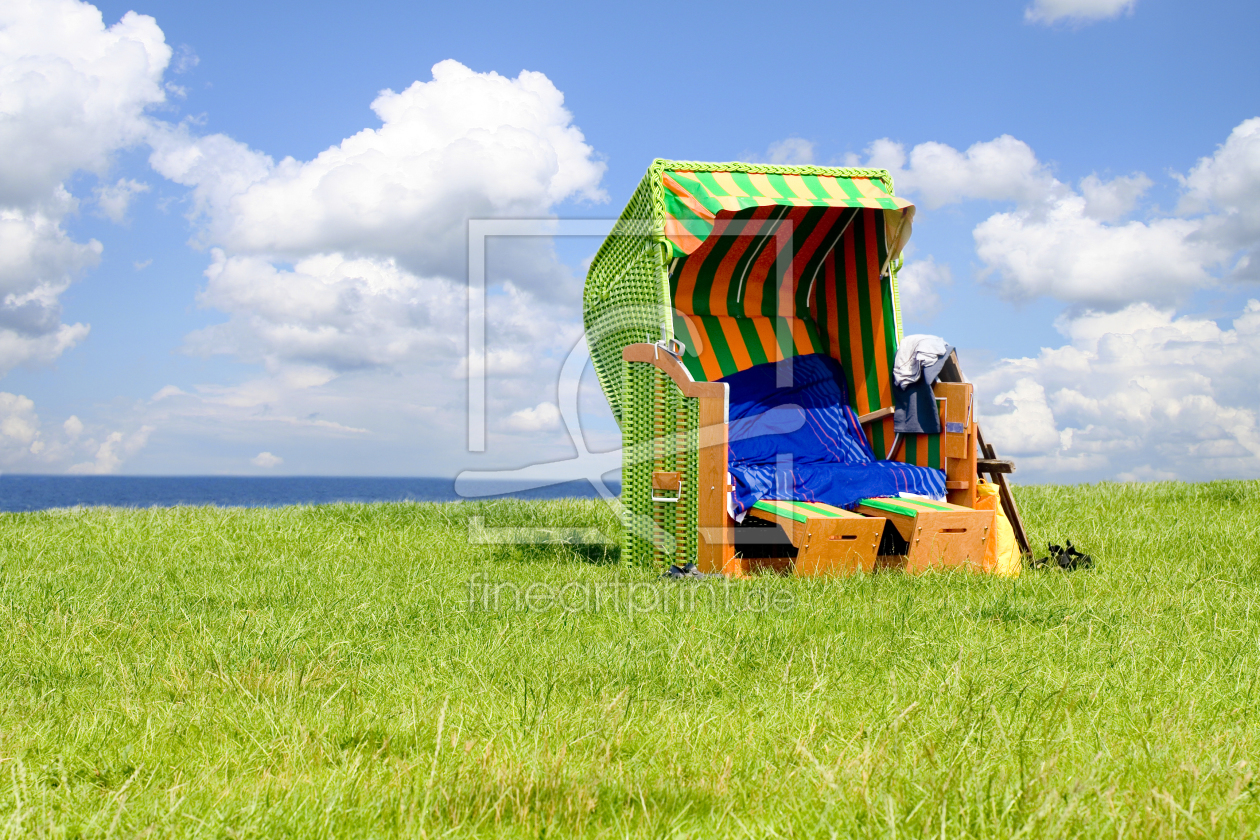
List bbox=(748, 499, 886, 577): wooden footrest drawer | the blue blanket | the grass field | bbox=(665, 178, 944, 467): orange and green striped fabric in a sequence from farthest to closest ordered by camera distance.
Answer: bbox=(665, 178, 944, 467): orange and green striped fabric → the blue blanket → bbox=(748, 499, 886, 577): wooden footrest drawer → the grass field

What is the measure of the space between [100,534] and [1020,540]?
804 cm

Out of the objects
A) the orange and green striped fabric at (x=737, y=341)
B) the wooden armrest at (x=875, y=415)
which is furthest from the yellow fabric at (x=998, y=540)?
the orange and green striped fabric at (x=737, y=341)

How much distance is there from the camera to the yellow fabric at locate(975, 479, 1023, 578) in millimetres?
6000

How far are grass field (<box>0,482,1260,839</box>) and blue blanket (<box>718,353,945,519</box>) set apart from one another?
1191 millimetres

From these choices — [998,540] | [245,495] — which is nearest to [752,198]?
[998,540]

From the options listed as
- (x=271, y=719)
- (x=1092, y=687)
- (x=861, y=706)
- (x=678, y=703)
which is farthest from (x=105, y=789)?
(x=1092, y=687)

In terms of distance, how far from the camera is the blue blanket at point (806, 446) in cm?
630

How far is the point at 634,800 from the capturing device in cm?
212

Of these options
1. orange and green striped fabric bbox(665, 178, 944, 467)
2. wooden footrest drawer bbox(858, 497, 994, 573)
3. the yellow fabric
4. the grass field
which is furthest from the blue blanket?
the grass field

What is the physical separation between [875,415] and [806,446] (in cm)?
75

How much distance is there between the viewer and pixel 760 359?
24.5 ft

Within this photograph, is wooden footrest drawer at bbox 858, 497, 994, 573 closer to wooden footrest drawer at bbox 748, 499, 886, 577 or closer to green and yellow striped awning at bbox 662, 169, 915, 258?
wooden footrest drawer at bbox 748, 499, 886, 577

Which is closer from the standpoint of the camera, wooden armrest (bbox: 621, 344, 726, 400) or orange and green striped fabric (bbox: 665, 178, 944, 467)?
wooden armrest (bbox: 621, 344, 726, 400)

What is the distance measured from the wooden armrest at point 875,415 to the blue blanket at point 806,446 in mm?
59
